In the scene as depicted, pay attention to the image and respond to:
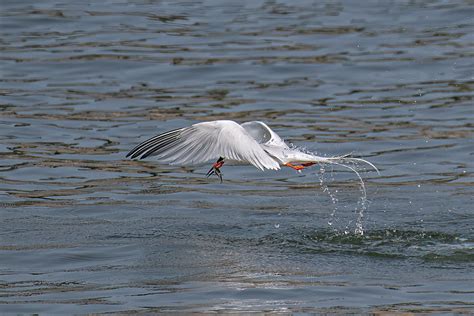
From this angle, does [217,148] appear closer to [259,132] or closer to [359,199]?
[259,132]

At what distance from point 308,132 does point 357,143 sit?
566mm

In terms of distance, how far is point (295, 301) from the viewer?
6898 mm

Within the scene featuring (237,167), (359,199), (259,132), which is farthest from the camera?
(237,167)

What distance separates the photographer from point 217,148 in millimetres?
7930

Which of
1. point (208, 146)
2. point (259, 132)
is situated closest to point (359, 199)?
point (259, 132)

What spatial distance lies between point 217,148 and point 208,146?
0.11 meters

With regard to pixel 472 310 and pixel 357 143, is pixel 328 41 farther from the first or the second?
pixel 472 310

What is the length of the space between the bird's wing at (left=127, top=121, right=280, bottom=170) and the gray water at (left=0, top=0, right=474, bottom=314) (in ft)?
2.31

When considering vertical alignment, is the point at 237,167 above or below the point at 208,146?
below

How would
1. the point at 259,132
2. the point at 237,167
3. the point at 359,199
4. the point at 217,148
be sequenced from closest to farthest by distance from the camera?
the point at 217,148 → the point at 259,132 → the point at 359,199 → the point at 237,167

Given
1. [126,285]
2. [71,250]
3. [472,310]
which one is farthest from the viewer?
[71,250]

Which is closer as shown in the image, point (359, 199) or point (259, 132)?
point (259, 132)

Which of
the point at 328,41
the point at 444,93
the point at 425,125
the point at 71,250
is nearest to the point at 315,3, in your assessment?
the point at 328,41

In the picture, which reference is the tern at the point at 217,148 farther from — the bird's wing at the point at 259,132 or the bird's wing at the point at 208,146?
the bird's wing at the point at 259,132
